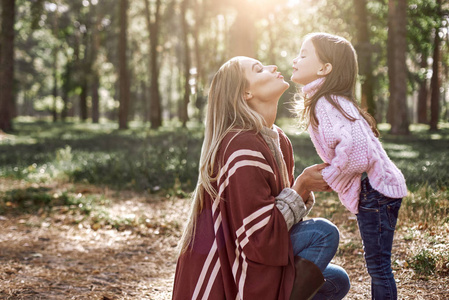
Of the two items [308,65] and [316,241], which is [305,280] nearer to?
[316,241]

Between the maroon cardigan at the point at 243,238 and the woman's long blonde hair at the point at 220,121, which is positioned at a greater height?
the woman's long blonde hair at the point at 220,121

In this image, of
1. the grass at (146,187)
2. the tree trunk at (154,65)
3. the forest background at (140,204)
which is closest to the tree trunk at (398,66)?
the forest background at (140,204)

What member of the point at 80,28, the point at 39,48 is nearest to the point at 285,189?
the point at 80,28

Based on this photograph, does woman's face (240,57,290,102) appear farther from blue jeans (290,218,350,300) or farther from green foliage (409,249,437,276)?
green foliage (409,249,437,276)

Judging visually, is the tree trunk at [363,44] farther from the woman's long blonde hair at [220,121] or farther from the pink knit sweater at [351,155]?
the woman's long blonde hair at [220,121]

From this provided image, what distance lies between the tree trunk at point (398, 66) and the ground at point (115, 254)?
12.7 m

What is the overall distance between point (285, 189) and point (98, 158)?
29.0 feet

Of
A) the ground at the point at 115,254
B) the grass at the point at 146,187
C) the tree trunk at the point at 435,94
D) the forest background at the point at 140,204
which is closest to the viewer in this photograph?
the ground at the point at 115,254

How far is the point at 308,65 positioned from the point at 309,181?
2.59 feet

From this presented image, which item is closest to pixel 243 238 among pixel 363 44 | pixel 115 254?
pixel 115 254

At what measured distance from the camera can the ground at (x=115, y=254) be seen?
412 centimetres

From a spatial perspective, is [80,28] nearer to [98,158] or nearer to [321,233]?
[98,158]

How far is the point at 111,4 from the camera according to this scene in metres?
28.4

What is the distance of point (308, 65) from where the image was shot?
3049mm
